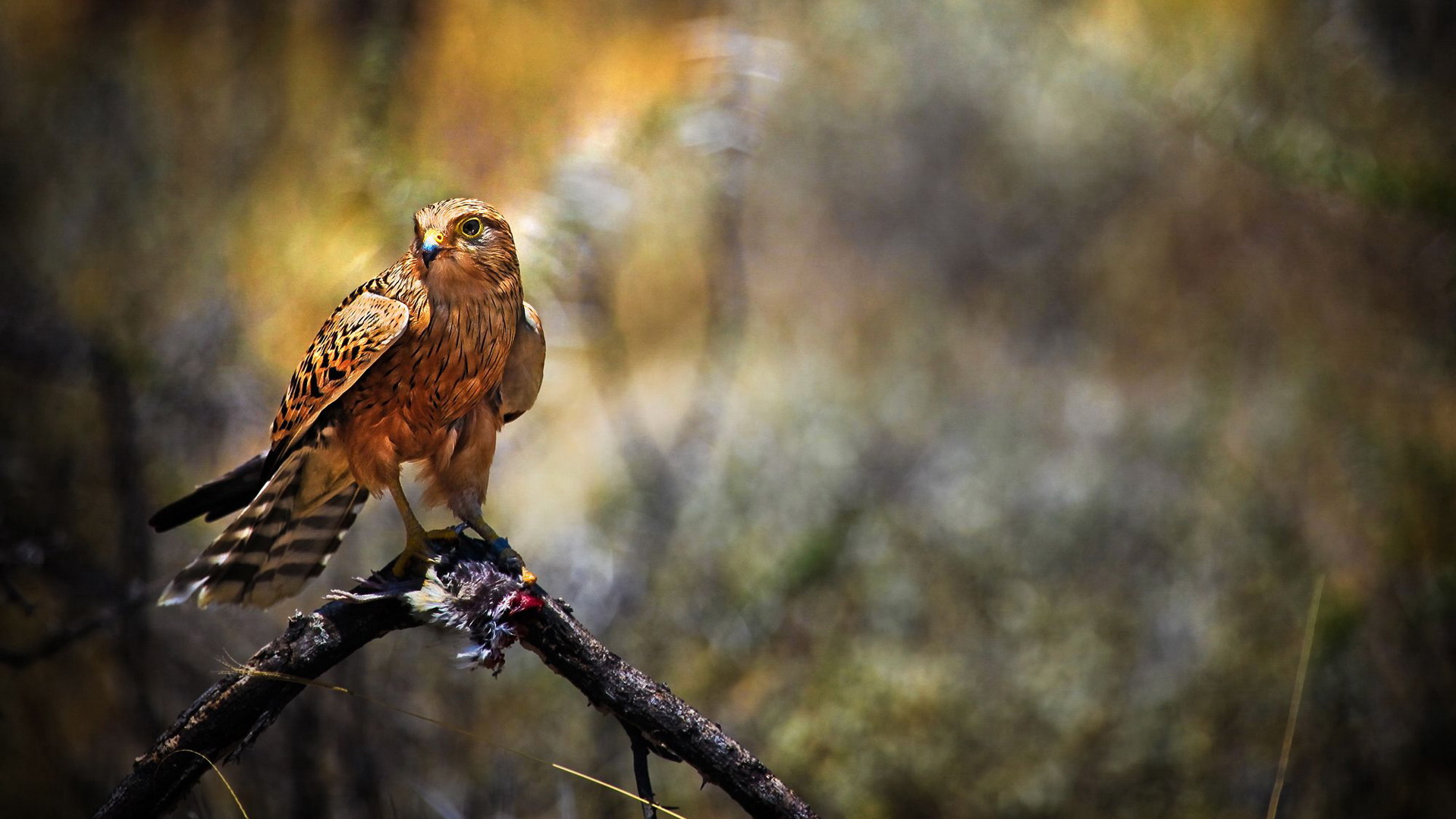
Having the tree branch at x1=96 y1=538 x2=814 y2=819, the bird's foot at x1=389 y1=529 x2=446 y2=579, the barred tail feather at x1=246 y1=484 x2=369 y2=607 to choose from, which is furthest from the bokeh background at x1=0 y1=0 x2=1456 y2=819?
the tree branch at x1=96 y1=538 x2=814 y2=819

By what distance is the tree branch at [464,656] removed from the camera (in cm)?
125

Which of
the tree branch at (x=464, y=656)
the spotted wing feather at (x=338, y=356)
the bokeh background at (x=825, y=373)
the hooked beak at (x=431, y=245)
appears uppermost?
the bokeh background at (x=825, y=373)

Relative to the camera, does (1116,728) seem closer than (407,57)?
No

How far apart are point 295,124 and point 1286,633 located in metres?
3.62

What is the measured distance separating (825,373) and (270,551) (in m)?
2.39

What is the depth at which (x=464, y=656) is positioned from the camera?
4.09ft

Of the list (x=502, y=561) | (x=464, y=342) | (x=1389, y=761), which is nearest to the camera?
(x=464, y=342)

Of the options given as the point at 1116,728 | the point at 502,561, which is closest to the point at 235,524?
the point at 502,561

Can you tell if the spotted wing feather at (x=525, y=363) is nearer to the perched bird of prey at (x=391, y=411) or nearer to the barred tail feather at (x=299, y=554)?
the perched bird of prey at (x=391, y=411)

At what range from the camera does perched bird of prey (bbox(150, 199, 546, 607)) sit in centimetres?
132

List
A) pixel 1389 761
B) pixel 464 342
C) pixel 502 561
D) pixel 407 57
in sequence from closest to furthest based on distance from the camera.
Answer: pixel 464 342 → pixel 502 561 → pixel 407 57 → pixel 1389 761

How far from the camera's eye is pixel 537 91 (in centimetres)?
308

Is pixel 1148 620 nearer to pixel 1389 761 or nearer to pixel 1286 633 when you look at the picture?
pixel 1286 633

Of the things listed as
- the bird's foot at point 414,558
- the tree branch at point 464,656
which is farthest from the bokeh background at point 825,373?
the tree branch at point 464,656
